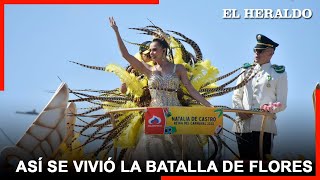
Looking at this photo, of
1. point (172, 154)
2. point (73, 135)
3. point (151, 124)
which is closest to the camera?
point (151, 124)

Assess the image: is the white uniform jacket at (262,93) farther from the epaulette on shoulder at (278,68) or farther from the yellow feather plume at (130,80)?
the yellow feather plume at (130,80)

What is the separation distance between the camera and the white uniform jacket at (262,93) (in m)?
6.54

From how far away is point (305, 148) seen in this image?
7.54 m

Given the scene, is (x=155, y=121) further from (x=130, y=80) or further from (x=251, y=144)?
(x=251, y=144)

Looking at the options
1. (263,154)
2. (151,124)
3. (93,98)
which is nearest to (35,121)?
(93,98)

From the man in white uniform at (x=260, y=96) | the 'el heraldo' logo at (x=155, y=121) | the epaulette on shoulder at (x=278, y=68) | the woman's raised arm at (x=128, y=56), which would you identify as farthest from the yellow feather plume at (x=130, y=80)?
the epaulette on shoulder at (x=278, y=68)

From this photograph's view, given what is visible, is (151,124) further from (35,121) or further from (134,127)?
(35,121)

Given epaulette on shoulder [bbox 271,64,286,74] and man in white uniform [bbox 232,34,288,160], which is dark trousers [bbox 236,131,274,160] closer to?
man in white uniform [bbox 232,34,288,160]

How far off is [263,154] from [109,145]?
145 cm

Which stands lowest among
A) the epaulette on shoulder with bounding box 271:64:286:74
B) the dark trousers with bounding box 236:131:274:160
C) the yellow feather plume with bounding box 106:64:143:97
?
the dark trousers with bounding box 236:131:274:160

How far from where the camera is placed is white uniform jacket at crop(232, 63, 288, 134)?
21.4 ft

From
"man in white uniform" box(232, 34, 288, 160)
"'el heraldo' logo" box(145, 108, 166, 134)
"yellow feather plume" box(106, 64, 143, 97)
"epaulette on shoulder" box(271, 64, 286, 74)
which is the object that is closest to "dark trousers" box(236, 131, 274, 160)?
"man in white uniform" box(232, 34, 288, 160)

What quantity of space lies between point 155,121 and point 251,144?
1.36m

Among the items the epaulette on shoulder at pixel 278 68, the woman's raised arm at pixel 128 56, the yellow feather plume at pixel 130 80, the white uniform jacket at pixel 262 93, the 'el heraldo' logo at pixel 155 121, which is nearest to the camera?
the 'el heraldo' logo at pixel 155 121
